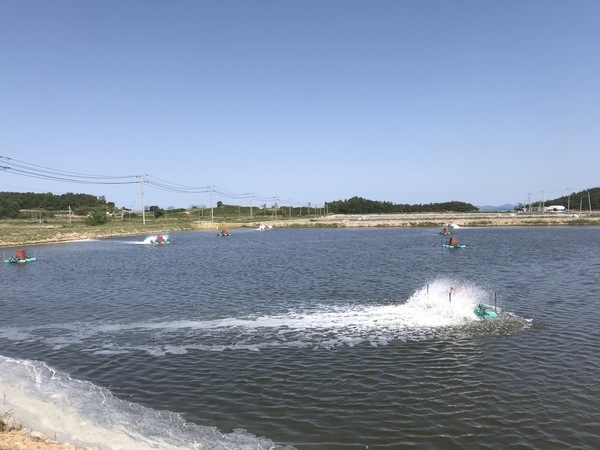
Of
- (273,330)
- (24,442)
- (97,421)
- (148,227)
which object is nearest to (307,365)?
(273,330)

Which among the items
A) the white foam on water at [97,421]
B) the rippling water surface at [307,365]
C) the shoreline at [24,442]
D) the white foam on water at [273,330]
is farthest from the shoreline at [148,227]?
the shoreline at [24,442]

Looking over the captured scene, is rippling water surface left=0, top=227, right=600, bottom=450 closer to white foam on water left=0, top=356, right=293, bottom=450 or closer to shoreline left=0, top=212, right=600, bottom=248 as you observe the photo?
white foam on water left=0, top=356, right=293, bottom=450

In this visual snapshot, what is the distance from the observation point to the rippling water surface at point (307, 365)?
38.3 ft

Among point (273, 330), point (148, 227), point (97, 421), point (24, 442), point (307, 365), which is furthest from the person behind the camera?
point (148, 227)

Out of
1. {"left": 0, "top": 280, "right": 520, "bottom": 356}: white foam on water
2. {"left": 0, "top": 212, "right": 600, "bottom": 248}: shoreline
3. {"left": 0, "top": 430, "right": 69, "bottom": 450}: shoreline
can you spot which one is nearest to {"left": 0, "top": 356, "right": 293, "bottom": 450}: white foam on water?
{"left": 0, "top": 430, "right": 69, "bottom": 450}: shoreline

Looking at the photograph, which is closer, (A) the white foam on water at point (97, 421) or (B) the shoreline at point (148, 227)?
(A) the white foam on water at point (97, 421)

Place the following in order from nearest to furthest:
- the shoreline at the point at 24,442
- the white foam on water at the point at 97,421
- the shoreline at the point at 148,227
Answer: the shoreline at the point at 24,442 < the white foam on water at the point at 97,421 < the shoreline at the point at 148,227

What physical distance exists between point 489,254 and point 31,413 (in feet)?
182

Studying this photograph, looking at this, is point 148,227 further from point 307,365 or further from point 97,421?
point 97,421

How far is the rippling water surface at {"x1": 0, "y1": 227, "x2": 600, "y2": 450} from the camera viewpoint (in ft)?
38.3

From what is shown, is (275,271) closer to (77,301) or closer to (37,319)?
(77,301)

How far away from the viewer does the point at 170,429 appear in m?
11.7

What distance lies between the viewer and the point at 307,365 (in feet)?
54.9

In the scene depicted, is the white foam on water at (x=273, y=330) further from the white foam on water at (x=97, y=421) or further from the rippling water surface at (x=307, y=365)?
the white foam on water at (x=97, y=421)
